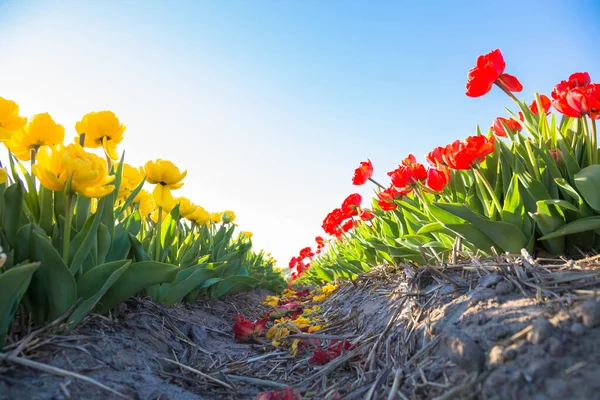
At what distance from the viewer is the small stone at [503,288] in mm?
1221

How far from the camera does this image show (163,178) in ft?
7.02

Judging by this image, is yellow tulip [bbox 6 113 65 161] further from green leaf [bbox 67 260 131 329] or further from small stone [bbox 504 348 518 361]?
small stone [bbox 504 348 518 361]

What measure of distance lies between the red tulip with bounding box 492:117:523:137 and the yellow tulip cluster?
1958 mm

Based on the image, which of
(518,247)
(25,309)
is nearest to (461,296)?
(518,247)

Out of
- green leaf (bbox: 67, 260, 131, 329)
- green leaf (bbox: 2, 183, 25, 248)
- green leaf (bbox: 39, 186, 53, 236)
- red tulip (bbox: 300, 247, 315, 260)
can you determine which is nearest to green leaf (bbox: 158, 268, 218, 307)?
green leaf (bbox: 67, 260, 131, 329)

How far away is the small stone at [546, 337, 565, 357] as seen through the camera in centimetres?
86

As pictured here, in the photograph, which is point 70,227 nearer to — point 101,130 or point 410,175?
point 101,130

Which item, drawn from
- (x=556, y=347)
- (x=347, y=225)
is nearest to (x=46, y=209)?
(x=556, y=347)

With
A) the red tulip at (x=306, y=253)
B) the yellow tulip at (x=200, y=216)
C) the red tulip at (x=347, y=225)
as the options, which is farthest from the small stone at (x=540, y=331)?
the red tulip at (x=306, y=253)

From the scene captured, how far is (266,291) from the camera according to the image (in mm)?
5770

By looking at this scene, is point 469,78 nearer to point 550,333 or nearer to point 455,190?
point 455,190

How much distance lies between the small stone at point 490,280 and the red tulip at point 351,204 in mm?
2622

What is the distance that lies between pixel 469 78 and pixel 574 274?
1.35m

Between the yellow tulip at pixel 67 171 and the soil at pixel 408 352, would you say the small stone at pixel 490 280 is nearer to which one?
the soil at pixel 408 352
